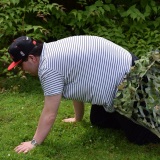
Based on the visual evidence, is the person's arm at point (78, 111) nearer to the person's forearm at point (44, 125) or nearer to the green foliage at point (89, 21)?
the person's forearm at point (44, 125)

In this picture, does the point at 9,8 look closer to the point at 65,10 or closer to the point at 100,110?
the point at 65,10

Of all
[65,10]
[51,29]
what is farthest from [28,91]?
[65,10]

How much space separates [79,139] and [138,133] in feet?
1.80

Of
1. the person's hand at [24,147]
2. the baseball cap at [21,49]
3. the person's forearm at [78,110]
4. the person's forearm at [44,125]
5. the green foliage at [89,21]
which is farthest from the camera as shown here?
the green foliage at [89,21]

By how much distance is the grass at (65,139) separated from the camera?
3.62 m

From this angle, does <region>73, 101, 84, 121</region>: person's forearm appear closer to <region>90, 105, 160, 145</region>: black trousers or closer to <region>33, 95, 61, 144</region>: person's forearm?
<region>90, 105, 160, 145</region>: black trousers

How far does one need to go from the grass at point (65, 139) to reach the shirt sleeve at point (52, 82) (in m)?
0.57

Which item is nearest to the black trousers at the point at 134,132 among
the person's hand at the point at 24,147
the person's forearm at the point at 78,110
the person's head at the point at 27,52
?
the person's forearm at the point at 78,110

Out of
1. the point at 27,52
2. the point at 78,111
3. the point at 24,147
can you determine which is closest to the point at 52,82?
the point at 27,52

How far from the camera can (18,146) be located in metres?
3.68

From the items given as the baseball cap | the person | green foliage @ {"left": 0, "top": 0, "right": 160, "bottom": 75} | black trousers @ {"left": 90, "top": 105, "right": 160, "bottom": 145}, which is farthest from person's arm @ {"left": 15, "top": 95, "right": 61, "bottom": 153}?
green foliage @ {"left": 0, "top": 0, "right": 160, "bottom": 75}

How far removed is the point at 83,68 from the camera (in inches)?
134

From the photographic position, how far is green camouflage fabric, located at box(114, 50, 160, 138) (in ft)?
11.2

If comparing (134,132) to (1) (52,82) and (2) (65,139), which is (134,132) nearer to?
(2) (65,139)
